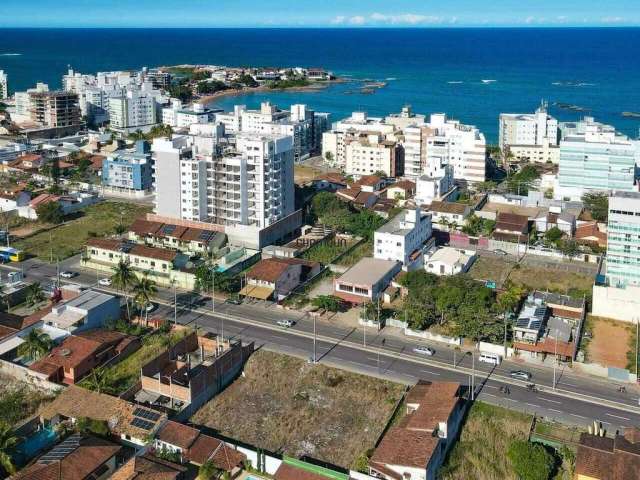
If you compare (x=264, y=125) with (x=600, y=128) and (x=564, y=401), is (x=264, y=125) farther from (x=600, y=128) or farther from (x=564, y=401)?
(x=564, y=401)

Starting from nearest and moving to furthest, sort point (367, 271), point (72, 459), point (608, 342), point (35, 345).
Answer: point (72, 459), point (35, 345), point (608, 342), point (367, 271)

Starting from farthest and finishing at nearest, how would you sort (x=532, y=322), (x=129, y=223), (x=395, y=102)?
(x=395, y=102), (x=129, y=223), (x=532, y=322)

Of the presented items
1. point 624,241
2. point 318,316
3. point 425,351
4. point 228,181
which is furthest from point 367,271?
point 624,241

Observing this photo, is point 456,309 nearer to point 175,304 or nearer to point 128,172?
point 175,304

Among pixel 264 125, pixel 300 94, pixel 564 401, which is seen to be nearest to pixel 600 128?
pixel 264 125

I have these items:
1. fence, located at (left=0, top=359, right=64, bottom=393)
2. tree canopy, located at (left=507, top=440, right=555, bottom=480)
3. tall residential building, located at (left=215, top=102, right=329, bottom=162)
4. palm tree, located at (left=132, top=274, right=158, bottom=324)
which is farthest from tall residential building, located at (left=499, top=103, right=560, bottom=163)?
fence, located at (left=0, top=359, right=64, bottom=393)
